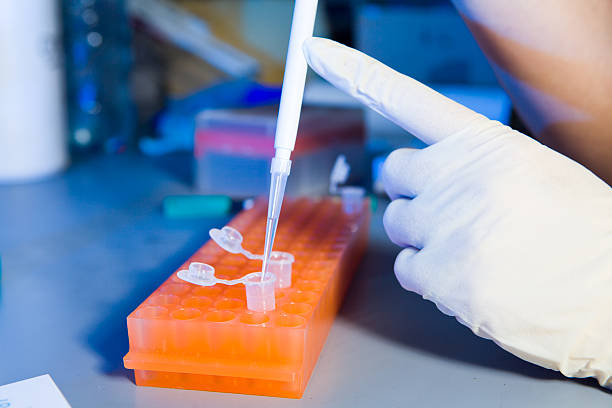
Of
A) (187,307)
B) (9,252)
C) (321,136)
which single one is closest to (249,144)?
(321,136)

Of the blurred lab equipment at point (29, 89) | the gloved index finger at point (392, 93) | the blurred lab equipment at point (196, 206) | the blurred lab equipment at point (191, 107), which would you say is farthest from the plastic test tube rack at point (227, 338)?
the blurred lab equipment at point (191, 107)

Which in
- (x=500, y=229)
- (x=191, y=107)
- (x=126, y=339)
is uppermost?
(x=500, y=229)

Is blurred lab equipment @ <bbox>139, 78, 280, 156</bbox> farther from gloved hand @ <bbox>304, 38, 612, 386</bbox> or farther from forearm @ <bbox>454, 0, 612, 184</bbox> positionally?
gloved hand @ <bbox>304, 38, 612, 386</bbox>

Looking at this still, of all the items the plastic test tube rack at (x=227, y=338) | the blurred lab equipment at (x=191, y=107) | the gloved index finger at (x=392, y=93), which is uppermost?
the gloved index finger at (x=392, y=93)

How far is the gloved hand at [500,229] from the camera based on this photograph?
0.47m

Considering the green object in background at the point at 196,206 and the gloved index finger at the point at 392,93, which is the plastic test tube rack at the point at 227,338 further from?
the green object in background at the point at 196,206

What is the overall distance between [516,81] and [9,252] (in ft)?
2.22

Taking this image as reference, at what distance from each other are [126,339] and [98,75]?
90 cm

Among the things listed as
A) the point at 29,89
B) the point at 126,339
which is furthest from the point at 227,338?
the point at 29,89

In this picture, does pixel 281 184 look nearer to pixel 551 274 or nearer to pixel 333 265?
pixel 333 265

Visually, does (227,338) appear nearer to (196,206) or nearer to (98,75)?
(196,206)

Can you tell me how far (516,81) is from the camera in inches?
29.1

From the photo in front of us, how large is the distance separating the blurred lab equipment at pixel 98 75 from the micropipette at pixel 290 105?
2.65 ft

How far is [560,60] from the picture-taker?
701 mm
